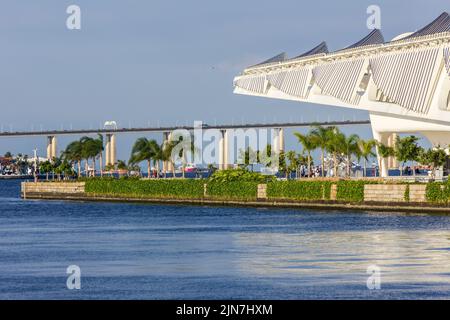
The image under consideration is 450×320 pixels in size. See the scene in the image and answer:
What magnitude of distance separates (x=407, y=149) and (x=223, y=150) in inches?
3162

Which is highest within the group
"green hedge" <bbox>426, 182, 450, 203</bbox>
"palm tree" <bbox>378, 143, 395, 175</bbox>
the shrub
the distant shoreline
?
"palm tree" <bbox>378, 143, 395, 175</bbox>

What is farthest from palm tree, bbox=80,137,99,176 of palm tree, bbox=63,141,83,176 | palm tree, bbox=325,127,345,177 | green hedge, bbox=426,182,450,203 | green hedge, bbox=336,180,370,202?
green hedge, bbox=426,182,450,203

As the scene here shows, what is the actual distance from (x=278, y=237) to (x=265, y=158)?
6555cm

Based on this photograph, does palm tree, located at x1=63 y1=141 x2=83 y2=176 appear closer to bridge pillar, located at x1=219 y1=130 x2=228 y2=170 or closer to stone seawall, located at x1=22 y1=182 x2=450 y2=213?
bridge pillar, located at x1=219 y1=130 x2=228 y2=170

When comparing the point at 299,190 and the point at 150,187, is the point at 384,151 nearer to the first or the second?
the point at 299,190

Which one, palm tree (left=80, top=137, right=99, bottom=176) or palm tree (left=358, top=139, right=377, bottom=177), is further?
palm tree (left=80, top=137, right=99, bottom=176)

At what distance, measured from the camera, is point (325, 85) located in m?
79.1

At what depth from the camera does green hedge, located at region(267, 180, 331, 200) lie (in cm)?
6638

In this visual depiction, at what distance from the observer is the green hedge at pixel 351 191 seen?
208 ft

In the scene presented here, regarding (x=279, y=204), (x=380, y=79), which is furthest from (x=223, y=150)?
(x=279, y=204)

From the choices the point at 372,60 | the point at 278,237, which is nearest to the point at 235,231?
the point at 278,237

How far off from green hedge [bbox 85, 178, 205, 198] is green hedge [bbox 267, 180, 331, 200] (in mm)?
7520

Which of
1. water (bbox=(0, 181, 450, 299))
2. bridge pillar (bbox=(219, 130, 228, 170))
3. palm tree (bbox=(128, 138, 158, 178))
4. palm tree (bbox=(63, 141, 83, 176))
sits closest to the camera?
water (bbox=(0, 181, 450, 299))
